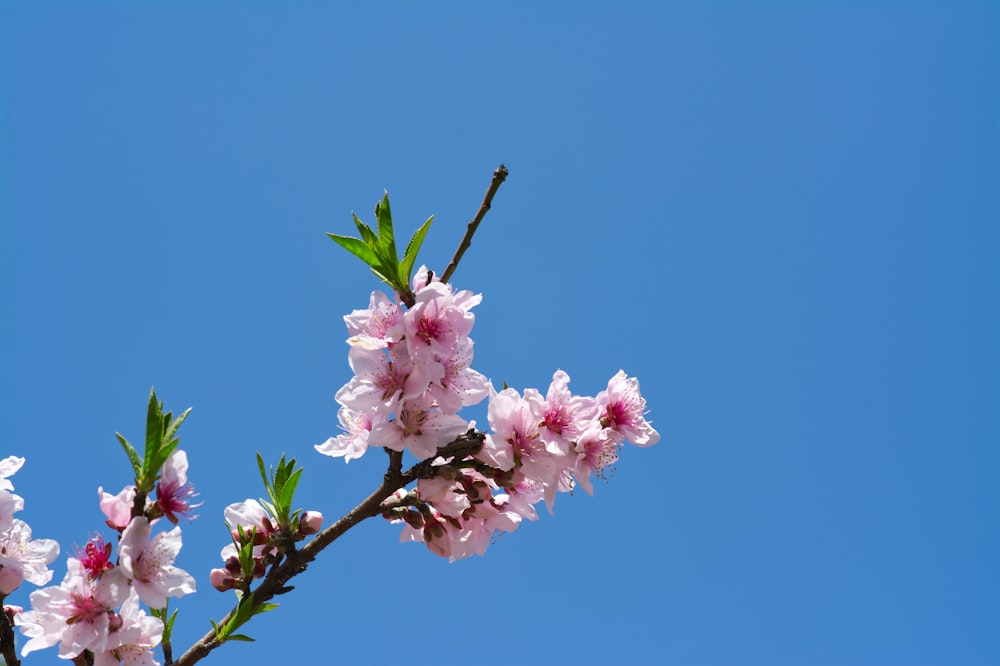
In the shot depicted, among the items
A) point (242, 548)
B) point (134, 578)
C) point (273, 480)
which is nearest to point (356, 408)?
point (273, 480)

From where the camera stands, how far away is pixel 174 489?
2.35m

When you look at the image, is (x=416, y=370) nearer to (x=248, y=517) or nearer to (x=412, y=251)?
(x=412, y=251)

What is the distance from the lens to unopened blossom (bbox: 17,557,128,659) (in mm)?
2328

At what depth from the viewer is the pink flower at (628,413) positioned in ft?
9.09

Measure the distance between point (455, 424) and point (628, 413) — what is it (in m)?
0.67

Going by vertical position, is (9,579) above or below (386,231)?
below

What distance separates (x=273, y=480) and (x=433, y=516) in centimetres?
56

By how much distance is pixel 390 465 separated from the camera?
8.30 ft

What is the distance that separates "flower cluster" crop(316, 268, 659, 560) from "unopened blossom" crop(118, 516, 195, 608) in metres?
0.61

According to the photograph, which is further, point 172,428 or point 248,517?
point 248,517

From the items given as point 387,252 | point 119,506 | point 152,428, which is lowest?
point 119,506

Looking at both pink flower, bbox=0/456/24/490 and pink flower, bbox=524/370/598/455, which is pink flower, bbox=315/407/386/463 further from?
pink flower, bbox=0/456/24/490

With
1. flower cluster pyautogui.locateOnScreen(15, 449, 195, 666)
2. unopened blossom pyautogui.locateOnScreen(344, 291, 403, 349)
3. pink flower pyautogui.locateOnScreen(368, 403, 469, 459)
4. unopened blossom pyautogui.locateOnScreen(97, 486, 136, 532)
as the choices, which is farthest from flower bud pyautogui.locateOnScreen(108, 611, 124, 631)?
unopened blossom pyautogui.locateOnScreen(344, 291, 403, 349)

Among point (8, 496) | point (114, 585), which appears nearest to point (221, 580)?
point (114, 585)
